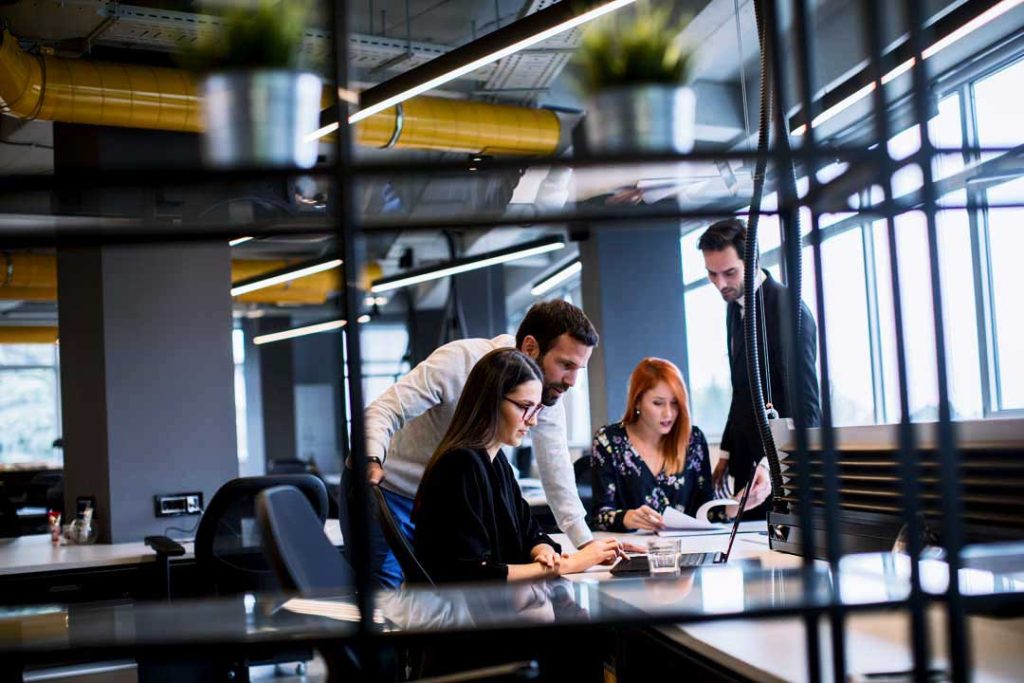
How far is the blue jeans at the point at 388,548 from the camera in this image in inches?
94.1

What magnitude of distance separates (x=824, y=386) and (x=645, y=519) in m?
2.01

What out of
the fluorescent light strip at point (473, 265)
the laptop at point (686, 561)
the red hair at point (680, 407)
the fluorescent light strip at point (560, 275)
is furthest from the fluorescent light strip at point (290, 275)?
the laptop at point (686, 561)

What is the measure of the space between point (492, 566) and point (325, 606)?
1.09 m

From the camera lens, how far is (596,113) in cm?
110

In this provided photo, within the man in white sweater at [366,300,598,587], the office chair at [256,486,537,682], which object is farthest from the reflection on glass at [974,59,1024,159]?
the office chair at [256,486,537,682]

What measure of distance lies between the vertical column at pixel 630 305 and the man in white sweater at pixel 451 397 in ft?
13.6

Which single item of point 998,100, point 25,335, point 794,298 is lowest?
point 794,298

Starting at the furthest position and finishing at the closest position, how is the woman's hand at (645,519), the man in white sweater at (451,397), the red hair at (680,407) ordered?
the red hair at (680,407) < the woman's hand at (645,519) < the man in white sweater at (451,397)

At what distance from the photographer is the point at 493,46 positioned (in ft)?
9.71

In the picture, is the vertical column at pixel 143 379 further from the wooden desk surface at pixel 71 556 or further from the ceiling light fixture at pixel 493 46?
the ceiling light fixture at pixel 493 46

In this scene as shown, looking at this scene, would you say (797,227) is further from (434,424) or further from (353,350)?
(434,424)

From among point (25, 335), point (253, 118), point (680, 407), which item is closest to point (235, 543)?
point (680, 407)

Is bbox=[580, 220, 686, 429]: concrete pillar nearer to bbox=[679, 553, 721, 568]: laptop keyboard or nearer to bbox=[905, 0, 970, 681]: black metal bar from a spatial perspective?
bbox=[679, 553, 721, 568]: laptop keyboard

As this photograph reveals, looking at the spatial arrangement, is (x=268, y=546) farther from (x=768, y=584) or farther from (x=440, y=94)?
(x=440, y=94)
